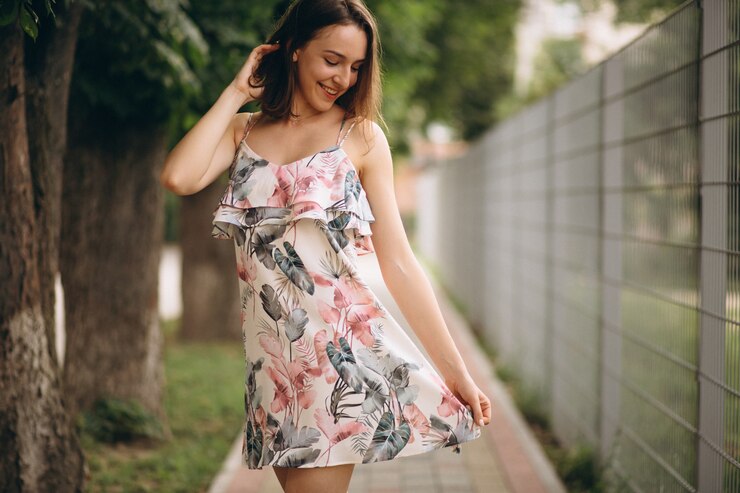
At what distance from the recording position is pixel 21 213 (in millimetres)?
3471

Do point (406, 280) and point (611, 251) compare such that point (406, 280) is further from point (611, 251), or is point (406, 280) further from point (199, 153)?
point (611, 251)

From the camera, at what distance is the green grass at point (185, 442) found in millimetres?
5215

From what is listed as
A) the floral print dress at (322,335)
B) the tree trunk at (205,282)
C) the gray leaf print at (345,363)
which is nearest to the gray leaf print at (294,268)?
the floral print dress at (322,335)

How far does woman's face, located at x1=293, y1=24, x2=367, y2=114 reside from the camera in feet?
8.48

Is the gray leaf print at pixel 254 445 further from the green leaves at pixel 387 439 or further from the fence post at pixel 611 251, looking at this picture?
the fence post at pixel 611 251

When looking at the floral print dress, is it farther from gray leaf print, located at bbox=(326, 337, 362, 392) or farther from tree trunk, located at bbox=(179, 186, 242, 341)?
tree trunk, located at bbox=(179, 186, 242, 341)

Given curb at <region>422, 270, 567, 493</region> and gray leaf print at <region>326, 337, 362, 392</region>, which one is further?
curb at <region>422, 270, 567, 493</region>

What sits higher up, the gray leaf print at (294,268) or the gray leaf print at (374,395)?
the gray leaf print at (294,268)

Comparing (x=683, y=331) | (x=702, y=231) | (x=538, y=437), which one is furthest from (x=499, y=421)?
(x=702, y=231)

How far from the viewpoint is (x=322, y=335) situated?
2484 millimetres

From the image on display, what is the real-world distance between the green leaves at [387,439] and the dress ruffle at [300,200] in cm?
49

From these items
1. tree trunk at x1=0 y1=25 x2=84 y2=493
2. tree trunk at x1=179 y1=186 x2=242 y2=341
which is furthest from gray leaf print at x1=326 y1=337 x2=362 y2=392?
tree trunk at x1=179 y1=186 x2=242 y2=341

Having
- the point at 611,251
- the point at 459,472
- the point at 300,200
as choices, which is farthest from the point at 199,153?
the point at 459,472

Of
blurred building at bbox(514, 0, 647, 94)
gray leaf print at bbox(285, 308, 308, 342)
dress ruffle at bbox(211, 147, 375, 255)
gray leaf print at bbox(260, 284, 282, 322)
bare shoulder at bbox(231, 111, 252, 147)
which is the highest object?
blurred building at bbox(514, 0, 647, 94)
